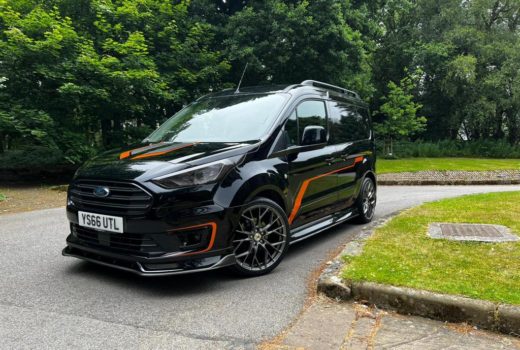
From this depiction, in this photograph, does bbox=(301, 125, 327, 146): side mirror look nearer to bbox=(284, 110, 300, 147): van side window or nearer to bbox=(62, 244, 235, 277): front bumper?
bbox=(284, 110, 300, 147): van side window

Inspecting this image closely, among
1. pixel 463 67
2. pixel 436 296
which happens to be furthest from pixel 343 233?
pixel 463 67

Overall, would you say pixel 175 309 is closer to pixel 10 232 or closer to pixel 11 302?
pixel 11 302

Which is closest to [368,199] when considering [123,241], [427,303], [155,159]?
[427,303]

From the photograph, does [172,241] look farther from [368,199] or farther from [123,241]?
[368,199]

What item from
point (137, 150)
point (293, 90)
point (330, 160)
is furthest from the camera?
point (330, 160)

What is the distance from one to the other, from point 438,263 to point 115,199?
3.01 meters

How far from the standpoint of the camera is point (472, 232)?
5.05 metres

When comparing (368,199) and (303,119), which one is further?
(368,199)

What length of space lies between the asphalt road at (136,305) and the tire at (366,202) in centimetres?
183

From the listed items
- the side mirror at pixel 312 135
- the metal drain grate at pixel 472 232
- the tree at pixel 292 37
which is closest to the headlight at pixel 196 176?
the side mirror at pixel 312 135

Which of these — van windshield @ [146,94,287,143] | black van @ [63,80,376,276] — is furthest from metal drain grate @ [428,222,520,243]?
van windshield @ [146,94,287,143]

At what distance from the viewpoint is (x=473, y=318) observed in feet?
9.44

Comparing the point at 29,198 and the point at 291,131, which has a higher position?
the point at 291,131

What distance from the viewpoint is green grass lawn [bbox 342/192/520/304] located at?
10.4 ft
